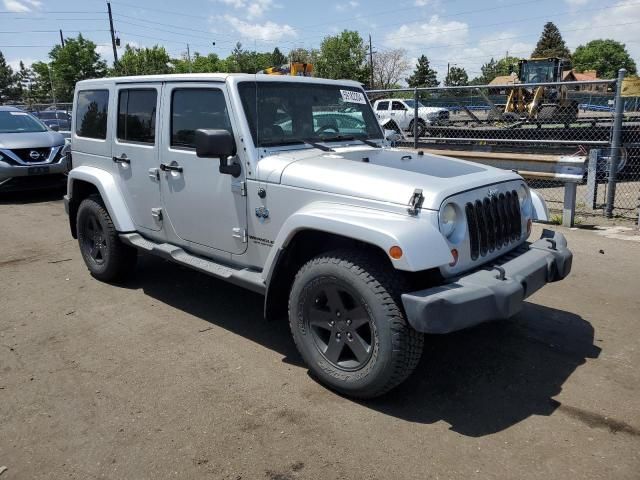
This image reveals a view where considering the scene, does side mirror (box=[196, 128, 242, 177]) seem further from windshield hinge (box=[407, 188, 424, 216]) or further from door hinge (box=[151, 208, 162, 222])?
windshield hinge (box=[407, 188, 424, 216])

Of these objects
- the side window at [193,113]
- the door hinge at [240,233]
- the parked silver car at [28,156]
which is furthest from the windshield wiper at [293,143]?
the parked silver car at [28,156]

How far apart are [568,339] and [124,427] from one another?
3.15m

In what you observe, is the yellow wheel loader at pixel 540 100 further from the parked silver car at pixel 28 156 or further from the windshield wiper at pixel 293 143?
the windshield wiper at pixel 293 143

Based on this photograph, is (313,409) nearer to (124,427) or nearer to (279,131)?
(124,427)

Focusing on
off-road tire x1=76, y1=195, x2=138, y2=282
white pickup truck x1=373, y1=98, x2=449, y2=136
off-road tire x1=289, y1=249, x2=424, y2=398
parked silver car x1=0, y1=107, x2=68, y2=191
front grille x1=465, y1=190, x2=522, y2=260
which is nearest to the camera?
off-road tire x1=289, y1=249, x2=424, y2=398

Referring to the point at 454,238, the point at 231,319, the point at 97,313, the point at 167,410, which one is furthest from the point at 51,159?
the point at 454,238

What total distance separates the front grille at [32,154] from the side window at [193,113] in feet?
24.2

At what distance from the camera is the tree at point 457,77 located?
298ft

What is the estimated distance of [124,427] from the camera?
122 inches

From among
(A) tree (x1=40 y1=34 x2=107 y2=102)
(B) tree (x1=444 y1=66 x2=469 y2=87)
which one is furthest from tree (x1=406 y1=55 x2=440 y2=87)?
(A) tree (x1=40 y1=34 x2=107 y2=102)

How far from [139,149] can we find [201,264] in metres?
1.26

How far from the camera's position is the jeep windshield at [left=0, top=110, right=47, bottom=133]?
11047mm

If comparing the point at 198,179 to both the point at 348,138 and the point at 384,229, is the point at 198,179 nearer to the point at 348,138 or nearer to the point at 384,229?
the point at 348,138

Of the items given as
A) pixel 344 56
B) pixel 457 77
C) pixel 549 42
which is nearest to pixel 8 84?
pixel 344 56
